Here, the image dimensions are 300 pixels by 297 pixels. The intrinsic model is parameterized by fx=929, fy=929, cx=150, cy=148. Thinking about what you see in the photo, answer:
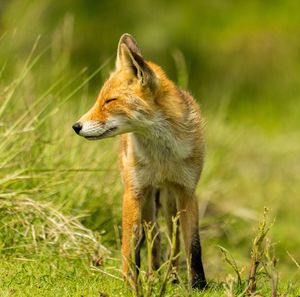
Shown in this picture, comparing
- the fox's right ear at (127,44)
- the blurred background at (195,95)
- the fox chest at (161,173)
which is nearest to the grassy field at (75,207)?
the blurred background at (195,95)

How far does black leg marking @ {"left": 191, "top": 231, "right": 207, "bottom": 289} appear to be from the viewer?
679 cm

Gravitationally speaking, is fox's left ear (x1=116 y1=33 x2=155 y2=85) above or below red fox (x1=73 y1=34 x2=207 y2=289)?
above

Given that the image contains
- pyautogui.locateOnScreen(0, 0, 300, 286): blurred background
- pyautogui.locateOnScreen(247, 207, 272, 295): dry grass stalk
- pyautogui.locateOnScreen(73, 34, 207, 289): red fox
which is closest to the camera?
pyautogui.locateOnScreen(247, 207, 272, 295): dry grass stalk

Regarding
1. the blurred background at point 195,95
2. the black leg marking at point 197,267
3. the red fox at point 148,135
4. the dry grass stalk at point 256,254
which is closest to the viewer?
the dry grass stalk at point 256,254

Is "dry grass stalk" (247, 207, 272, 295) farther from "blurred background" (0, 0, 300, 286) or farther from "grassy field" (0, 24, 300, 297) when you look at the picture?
"blurred background" (0, 0, 300, 286)

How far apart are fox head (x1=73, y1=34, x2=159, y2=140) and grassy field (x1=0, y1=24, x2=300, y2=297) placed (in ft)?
3.31

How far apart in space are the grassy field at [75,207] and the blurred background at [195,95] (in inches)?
0.9

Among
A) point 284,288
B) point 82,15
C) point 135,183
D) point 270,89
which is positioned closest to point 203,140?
point 135,183

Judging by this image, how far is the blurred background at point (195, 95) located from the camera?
8477mm

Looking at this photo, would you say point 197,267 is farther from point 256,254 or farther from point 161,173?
point 256,254

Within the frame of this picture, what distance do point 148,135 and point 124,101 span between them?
30 centimetres

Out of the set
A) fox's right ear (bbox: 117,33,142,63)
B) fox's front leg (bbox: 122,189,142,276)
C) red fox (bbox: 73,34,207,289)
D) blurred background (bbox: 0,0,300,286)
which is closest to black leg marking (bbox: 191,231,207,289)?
red fox (bbox: 73,34,207,289)

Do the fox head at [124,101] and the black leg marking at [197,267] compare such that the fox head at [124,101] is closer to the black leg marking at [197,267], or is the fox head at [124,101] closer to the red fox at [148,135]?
the red fox at [148,135]

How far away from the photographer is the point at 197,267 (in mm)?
6914
